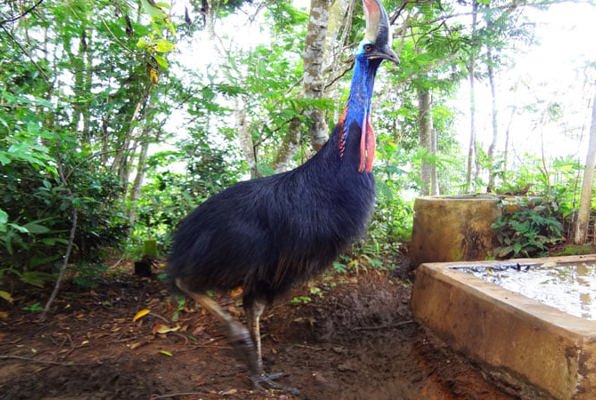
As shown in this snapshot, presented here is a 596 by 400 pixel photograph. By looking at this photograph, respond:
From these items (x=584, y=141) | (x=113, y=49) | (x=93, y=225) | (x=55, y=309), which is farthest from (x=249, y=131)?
(x=584, y=141)

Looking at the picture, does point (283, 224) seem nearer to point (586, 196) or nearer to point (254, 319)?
point (254, 319)

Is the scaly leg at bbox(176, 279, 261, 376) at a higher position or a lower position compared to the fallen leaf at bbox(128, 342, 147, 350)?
higher

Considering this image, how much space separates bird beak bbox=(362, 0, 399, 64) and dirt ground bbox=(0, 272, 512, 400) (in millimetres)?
1620

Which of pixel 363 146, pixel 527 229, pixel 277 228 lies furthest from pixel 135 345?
pixel 527 229

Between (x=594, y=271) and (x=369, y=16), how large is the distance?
211cm

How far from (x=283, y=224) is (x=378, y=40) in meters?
1.16

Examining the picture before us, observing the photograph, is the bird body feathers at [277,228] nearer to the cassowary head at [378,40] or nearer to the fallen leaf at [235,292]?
the fallen leaf at [235,292]

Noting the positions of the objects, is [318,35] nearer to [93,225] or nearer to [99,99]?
[99,99]

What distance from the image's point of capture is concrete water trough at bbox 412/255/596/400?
137 cm

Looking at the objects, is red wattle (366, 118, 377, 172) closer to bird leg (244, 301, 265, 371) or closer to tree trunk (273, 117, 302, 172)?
bird leg (244, 301, 265, 371)

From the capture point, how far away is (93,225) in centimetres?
282

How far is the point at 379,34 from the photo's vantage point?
7.14 ft

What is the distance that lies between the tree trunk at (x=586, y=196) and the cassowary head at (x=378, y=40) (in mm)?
2350

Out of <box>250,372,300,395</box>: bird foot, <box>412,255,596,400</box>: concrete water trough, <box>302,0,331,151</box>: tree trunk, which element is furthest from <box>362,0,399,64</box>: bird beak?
<box>250,372,300,395</box>: bird foot
